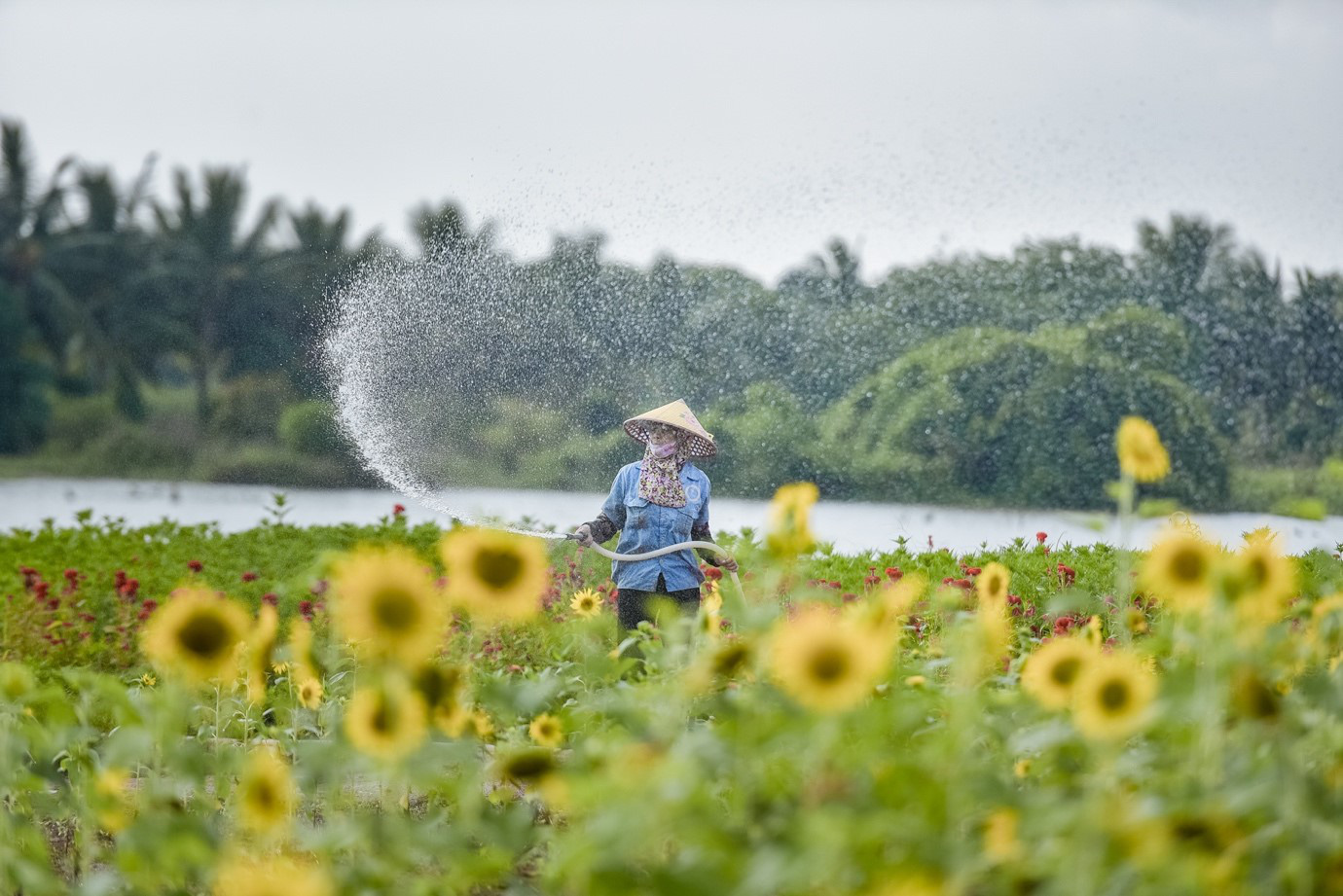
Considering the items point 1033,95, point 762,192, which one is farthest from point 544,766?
point 1033,95

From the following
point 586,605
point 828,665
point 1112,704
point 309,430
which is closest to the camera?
point 828,665

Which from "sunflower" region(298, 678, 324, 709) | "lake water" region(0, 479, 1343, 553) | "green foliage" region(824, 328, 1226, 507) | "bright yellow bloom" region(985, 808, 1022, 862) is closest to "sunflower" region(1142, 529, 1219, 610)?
"bright yellow bloom" region(985, 808, 1022, 862)

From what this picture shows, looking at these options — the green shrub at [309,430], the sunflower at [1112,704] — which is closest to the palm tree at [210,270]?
the green shrub at [309,430]

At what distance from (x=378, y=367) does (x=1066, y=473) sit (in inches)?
212

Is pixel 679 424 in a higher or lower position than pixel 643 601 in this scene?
higher

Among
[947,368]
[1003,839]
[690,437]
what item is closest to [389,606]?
[1003,839]

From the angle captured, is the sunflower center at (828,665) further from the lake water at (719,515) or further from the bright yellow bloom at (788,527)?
the lake water at (719,515)

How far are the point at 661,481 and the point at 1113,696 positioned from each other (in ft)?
8.79

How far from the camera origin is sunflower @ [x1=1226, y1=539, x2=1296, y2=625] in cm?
123

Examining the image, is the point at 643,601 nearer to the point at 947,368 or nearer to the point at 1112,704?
the point at 1112,704

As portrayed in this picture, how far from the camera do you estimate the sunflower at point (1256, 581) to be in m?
1.23

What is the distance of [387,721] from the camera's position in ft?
3.89

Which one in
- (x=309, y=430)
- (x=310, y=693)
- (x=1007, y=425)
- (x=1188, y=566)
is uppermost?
(x=1007, y=425)

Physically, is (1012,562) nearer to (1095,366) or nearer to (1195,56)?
(1095,366)
